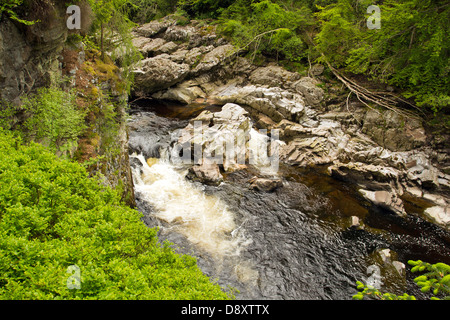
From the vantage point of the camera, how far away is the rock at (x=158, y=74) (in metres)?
27.7

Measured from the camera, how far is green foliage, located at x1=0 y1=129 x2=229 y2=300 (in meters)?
3.26

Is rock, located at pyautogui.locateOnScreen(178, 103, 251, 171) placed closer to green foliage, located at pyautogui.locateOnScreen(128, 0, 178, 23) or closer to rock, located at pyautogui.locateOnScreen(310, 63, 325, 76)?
rock, located at pyautogui.locateOnScreen(310, 63, 325, 76)

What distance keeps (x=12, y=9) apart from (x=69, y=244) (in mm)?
7279

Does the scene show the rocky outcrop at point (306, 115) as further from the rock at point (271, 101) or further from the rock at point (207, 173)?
the rock at point (207, 173)

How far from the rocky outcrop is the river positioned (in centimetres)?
170

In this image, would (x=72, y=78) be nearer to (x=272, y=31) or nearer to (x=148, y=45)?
(x=148, y=45)

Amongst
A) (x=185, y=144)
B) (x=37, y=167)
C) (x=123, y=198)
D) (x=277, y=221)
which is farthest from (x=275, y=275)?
(x=185, y=144)

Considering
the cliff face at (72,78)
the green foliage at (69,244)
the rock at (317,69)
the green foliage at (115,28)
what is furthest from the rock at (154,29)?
the green foliage at (69,244)

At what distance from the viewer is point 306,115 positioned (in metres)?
25.2

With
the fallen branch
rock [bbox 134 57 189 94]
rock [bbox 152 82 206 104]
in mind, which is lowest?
the fallen branch

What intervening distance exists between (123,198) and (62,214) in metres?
7.01

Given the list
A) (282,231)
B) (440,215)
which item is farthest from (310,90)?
(282,231)

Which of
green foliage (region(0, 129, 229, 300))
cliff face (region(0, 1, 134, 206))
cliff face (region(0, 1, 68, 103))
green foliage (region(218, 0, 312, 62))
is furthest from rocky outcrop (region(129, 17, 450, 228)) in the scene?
green foliage (region(0, 129, 229, 300))

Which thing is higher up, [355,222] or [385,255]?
[355,222]
